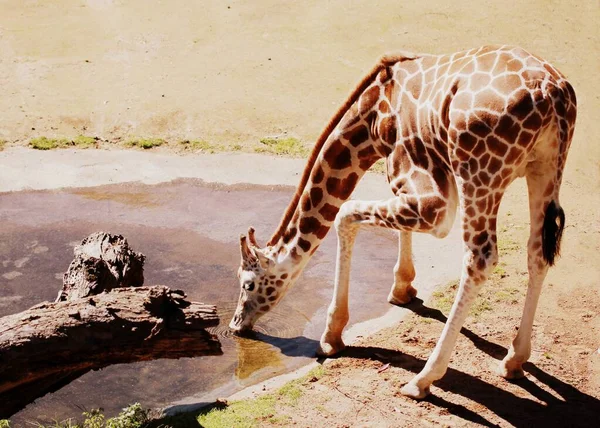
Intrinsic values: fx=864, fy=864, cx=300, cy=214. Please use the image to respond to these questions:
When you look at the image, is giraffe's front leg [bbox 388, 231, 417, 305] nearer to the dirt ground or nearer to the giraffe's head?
the dirt ground

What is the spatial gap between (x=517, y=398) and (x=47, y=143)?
28.0 ft

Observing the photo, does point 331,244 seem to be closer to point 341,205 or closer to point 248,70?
point 341,205

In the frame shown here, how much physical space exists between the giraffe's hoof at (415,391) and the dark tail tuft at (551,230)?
1.59 meters

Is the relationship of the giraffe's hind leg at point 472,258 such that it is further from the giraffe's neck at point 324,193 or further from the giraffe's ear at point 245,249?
the giraffe's ear at point 245,249

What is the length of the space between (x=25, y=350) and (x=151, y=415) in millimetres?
1300

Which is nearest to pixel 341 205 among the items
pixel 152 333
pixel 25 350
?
pixel 152 333

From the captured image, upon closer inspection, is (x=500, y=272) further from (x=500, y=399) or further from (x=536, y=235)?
(x=500, y=399)

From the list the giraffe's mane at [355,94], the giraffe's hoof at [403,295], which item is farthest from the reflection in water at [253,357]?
the giraffe's mane at [355,94]

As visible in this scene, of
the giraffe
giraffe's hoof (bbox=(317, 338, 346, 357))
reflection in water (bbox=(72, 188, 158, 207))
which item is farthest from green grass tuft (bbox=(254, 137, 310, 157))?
giraffe's hoof (bbox=(317, 338, 346, 357))

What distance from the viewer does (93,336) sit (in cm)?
696

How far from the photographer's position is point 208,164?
13.0 m

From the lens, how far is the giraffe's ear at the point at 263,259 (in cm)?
858

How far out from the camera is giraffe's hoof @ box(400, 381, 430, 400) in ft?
25.2

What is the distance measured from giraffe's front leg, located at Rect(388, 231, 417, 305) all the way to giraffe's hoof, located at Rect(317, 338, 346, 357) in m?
1.14
